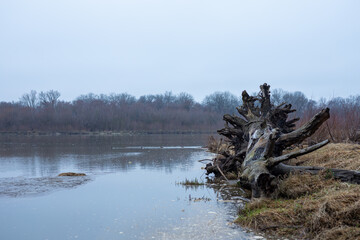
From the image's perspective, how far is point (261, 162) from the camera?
7.14m

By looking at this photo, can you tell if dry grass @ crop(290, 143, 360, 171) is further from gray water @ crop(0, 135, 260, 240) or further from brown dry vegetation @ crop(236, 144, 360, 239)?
gray water @ crop(0, 135, 260, 240)

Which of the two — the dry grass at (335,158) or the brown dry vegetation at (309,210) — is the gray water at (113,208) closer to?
the brown dry vegetation at (309,210)

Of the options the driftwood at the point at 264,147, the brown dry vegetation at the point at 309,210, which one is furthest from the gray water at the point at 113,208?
the driftwood at the point at 264,147

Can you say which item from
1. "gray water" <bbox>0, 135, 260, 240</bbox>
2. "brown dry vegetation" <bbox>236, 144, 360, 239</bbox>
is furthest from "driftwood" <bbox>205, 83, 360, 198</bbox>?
"gray water" <bbox>0, 135, 260, 240</bbox>

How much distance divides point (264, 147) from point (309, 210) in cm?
270

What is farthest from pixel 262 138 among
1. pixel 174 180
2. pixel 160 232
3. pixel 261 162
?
pixel 160 232

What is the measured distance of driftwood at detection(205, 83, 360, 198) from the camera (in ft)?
22.1

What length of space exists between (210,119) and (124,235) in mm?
90028

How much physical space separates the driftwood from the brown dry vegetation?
34cm

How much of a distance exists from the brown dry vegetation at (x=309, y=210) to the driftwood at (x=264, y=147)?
1.10ft

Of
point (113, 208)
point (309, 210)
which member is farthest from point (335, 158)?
point (113, 208)

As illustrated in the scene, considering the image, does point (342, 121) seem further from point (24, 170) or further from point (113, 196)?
point (24, 170)

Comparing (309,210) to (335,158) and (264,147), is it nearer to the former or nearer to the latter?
(264,147)

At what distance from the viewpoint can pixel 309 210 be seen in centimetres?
539
